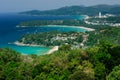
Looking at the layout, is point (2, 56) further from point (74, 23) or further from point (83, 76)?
point (74, 23)

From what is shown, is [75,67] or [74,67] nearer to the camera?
[75,67]

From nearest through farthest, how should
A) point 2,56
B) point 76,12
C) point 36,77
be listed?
point 36,77 → point 2,56 → point 76,12

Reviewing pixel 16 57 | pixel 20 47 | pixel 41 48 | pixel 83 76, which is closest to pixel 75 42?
pixel 41 48

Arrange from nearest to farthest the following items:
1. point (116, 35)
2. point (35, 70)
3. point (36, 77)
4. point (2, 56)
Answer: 1. point (36, 77)
2. point (35, 70)
3. point (2, 56)
4. point (116, 35)

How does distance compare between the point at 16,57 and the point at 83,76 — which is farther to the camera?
the point at 16,57

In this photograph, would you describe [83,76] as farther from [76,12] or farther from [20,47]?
[76,12]

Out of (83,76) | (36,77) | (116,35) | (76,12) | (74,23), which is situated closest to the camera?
(83,76)

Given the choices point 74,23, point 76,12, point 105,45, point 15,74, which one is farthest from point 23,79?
point 76,12

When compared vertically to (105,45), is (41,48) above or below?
below

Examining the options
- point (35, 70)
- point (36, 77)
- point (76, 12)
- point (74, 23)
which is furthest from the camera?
point (76, 12)
